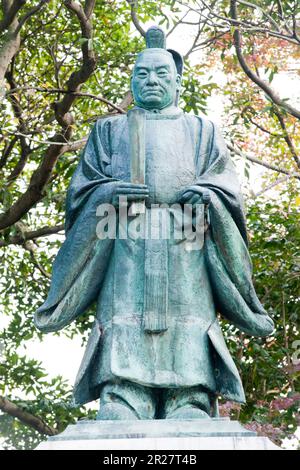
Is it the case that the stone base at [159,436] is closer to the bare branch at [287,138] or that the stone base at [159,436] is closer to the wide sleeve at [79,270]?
the wide sleeve at [79,270]

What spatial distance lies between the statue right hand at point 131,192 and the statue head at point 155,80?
2.53 ft

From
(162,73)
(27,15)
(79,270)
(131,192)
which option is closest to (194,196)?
(131,192)

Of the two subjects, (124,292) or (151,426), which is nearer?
(151,426)

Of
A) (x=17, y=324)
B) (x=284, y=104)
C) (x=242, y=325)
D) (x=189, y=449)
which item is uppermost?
(x=284, y=104)

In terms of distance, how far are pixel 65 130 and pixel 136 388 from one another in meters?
5.66

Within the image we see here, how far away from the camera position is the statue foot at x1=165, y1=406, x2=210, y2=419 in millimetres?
5801

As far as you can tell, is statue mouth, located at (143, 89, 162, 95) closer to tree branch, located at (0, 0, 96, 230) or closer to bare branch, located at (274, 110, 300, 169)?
tree branch, located at (0, 0, 96, 230)

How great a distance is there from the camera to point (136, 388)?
234 inches

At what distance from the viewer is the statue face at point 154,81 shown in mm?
6680

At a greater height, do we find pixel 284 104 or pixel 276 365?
pixel 284 104

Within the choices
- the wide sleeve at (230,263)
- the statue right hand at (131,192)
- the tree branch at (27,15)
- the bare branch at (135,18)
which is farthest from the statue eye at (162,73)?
the bare branch at (135,18)

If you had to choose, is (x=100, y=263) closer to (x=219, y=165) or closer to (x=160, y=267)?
(x=160, y=267)

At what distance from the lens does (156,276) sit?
240 inches

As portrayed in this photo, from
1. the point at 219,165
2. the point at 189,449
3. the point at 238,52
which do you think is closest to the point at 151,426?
the point at 189,449
